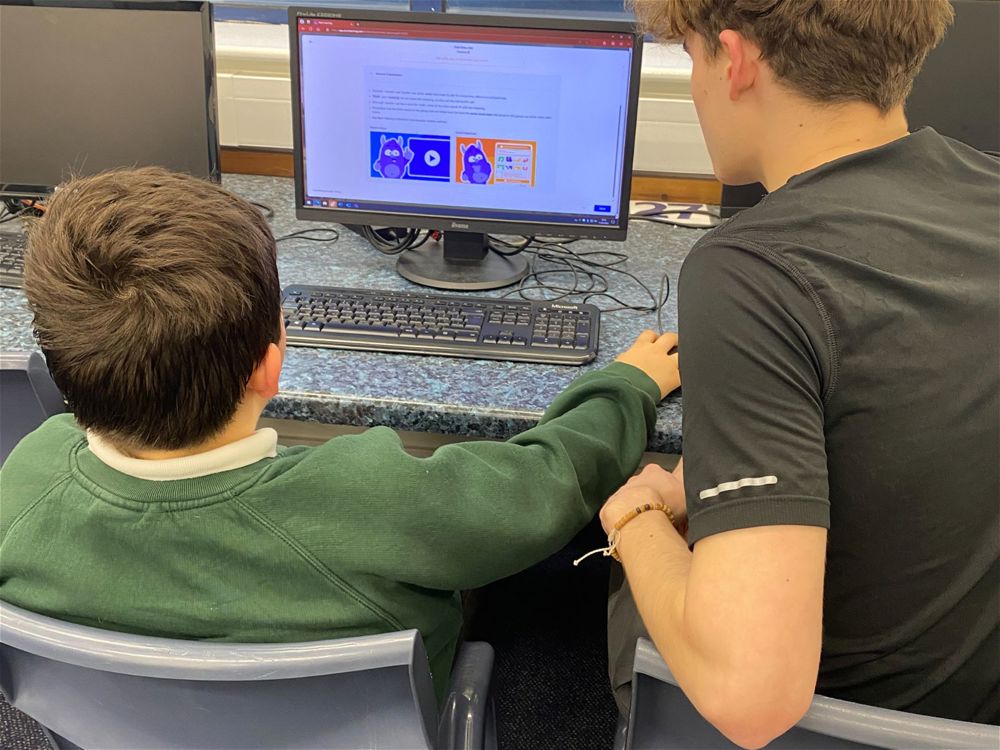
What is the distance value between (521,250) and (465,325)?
1.31 feet

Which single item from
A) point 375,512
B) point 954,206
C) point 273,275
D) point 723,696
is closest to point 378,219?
point 273,275

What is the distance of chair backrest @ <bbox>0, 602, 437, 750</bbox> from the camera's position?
2.06 ft

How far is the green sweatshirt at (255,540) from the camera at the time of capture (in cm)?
78

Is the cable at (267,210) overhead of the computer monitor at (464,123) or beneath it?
beneath

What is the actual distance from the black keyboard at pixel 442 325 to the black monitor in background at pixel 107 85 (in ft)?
1.48

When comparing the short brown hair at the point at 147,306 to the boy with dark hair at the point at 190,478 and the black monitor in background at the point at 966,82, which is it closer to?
the boy with dark hair at the point at 190,478

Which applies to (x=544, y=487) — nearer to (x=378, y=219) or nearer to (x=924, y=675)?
(x=924, y=675)

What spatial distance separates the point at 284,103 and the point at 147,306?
141cm

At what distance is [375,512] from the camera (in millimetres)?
808

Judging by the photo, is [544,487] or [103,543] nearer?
[103,543]

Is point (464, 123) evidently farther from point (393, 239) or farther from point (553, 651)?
point (553, 651)

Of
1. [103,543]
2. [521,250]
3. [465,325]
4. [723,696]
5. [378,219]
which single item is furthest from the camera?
[521,250]

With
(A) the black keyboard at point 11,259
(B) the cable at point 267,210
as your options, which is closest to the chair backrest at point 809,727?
(A) the black keyboard at point 11,259

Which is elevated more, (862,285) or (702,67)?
(702,67)
